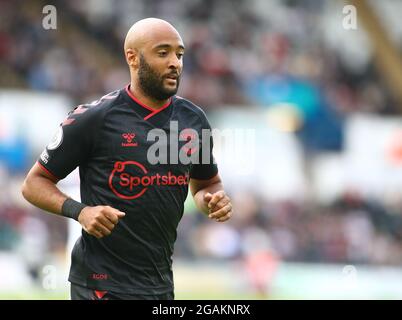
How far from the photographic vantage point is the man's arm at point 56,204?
15.8 ft

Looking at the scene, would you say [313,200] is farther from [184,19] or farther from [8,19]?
[8,19]

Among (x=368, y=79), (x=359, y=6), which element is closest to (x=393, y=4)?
(x=368, y=79)

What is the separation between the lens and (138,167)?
5.27 meters

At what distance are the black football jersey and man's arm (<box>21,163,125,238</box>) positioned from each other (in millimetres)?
71

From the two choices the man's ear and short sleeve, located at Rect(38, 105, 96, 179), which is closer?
short sleeve, located at Rect(38, 105, 96, 179)

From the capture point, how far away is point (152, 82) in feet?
17.6

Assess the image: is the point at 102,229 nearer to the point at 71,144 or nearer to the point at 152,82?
the point at 71,144

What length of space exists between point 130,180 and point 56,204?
42 centimetres

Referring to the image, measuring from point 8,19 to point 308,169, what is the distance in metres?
7.30

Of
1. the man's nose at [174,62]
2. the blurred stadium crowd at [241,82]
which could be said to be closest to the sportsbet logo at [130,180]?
the man's nose at [174,62]

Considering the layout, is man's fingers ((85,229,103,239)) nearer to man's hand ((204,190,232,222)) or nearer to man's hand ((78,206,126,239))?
man's hand ((78,206,126,239))

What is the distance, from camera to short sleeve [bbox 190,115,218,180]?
5.62 m

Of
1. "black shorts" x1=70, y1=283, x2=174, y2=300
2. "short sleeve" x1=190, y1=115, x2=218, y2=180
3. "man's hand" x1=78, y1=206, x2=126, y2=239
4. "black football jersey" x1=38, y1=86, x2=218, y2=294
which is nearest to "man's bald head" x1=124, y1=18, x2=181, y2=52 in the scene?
"black football jersey" x1=38, y1=86, x2=218, y2=294

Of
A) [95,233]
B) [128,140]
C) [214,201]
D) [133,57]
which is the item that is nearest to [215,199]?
[214,201]
